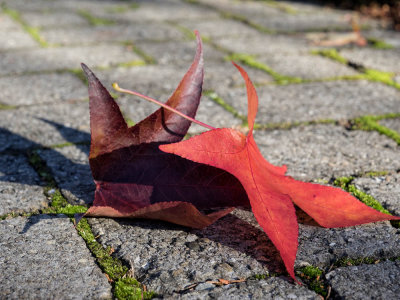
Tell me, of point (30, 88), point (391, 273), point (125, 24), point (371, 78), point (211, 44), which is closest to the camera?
point (391, 273)

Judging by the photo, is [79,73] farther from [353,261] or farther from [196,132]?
[353,261]

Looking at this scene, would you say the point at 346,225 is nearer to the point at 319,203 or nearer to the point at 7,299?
the point at 319,203

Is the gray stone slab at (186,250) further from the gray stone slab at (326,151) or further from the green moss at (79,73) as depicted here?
the green moss at (79,73)

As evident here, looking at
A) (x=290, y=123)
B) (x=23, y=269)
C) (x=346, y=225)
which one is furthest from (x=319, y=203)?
(x=290, y=123)

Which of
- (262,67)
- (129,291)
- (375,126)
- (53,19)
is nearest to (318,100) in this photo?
(375,126)

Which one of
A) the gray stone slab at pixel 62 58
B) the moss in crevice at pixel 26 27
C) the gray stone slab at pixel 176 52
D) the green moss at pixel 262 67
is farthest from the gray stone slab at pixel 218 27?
the moss in crevice at pixel 26 27

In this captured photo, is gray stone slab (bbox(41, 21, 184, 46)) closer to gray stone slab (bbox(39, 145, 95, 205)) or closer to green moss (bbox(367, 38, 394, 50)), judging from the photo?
green moss (bbox(367, 38, 394, 50))

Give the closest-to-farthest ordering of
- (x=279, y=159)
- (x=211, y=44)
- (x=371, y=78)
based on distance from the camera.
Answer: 1. (x=279, y=159)
2. (x=371, y=78)
3. (x=211, y=44)
